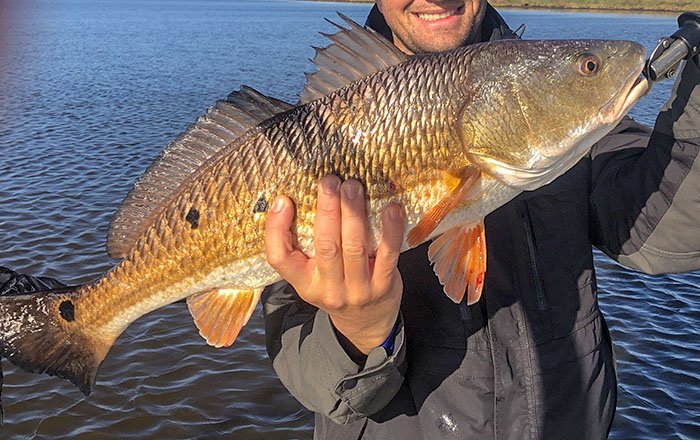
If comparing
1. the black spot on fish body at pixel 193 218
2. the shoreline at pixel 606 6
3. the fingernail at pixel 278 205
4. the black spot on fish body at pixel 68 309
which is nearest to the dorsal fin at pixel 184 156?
the black spot on fish body at pixel 193 218

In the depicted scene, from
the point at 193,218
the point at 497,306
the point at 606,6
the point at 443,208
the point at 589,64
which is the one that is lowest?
the point at 606,6

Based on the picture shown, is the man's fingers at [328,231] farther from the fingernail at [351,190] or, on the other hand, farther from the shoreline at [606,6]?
the shoreline at [606,6]

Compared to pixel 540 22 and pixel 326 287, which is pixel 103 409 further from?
pixel 540 22

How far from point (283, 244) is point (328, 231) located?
0.18 meters

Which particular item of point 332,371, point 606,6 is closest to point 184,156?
point 332,371

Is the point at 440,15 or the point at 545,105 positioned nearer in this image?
the point at 545,105

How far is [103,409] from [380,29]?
4.84m

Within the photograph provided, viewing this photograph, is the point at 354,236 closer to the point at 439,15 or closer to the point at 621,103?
the point at 621,103

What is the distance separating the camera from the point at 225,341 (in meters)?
2.56

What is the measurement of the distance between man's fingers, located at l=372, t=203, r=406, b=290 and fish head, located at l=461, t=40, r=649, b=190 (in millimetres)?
365

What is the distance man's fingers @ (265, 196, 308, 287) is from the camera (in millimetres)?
2230

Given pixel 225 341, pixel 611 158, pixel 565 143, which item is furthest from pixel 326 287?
pixel 611 158

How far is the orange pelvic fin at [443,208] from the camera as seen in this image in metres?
2.22

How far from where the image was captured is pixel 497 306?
8.29 ft
